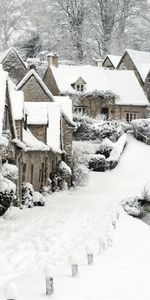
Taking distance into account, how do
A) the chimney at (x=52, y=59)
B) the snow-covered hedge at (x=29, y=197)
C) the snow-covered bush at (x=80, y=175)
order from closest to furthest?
the snow-covered hedge at (x=29, y=197)
the snow-covered bush at (x=80, y=175)
the chimney at (x=52, y=59)

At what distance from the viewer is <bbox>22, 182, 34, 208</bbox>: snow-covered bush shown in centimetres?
3123

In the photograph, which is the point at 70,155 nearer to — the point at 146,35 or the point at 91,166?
the point at 91,166

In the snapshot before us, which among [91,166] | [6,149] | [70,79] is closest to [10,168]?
[6,149]

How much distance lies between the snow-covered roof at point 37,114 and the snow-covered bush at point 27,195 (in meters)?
6.35

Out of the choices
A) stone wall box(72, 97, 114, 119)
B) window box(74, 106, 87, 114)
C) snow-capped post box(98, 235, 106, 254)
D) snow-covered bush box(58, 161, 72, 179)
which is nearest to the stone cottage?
stone wall box(72, 97, 114, 119)

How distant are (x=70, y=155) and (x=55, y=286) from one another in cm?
3209

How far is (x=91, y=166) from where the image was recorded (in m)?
46.5

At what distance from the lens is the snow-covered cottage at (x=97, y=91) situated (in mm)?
59562

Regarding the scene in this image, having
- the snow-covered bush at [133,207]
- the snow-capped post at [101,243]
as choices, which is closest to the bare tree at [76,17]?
the snow-covered bush at [133,207]

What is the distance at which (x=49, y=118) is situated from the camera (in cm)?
4100

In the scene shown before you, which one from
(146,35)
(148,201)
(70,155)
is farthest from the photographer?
(146,35)

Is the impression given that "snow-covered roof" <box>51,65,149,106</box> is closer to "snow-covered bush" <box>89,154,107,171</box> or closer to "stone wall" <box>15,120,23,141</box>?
"snow-covered bush" <box>89,154,107,171</box>

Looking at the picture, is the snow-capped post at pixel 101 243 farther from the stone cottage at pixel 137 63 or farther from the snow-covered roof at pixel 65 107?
the stone cottage at pixel 137 63

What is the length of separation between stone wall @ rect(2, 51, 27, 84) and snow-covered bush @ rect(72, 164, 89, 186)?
17.6 metres
